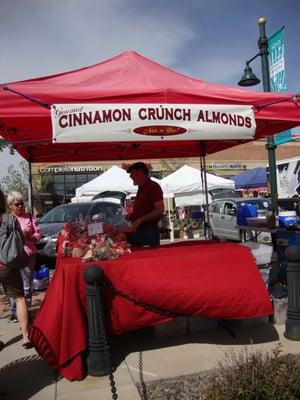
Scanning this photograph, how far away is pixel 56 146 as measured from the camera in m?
7.17

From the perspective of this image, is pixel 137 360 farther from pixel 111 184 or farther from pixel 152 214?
pixel 111 184

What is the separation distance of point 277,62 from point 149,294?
5514 millimetres

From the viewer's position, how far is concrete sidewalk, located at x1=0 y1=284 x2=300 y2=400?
3.75 meters

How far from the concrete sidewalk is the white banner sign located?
219 cm

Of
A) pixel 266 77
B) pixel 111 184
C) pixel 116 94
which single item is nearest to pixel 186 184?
pixel 111 184

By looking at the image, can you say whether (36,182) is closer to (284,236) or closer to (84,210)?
(84,210)

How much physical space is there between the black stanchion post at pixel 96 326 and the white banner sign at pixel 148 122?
1409 millimetres

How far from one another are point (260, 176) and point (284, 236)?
77.3ft

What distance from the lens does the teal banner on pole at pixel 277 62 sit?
302 inches

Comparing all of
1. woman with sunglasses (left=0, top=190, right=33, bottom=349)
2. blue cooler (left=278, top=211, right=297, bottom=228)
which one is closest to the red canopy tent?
blue cooler (left=278, top=211, right=297, bottom=228)

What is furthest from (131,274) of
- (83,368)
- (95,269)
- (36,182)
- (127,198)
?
(36,182)

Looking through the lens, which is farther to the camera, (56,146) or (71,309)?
(56,146)

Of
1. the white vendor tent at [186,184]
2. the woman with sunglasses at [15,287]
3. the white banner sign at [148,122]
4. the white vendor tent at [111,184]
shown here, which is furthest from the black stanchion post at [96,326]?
the white vendor tent at [111,184]

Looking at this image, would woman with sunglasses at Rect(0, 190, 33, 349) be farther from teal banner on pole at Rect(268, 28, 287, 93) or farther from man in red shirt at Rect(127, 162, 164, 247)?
teal banner on pole at Rect(268, 28, 287, 93)
